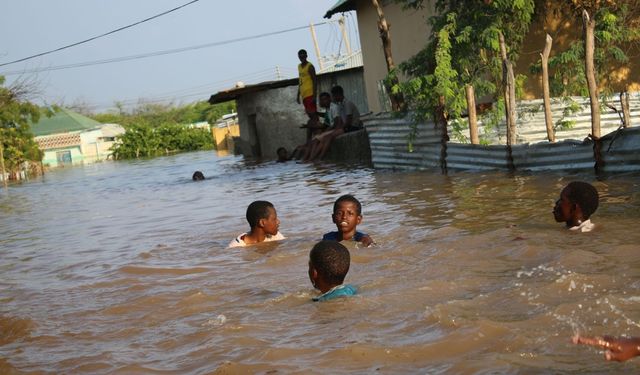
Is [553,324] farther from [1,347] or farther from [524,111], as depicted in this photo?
[524,111]

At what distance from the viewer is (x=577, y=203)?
6754mm

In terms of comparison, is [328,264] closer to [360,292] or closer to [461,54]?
[360,292]

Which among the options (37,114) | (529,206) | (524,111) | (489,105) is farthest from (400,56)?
(37,114)

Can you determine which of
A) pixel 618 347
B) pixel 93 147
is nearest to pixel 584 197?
pixel 618 347

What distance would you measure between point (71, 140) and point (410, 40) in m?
41.6

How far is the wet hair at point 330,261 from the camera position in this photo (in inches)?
209

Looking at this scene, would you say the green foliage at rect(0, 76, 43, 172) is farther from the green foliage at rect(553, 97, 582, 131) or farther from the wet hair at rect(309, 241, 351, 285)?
the wet hair at rect(309, 241, 351, 285)

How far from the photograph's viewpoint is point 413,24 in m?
19.4

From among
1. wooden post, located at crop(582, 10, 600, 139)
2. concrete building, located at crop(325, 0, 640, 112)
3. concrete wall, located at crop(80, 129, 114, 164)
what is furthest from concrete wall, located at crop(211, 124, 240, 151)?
wooden post, located at crop(582, 10, 600, 139)

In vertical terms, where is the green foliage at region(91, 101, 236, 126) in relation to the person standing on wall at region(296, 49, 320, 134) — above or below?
above

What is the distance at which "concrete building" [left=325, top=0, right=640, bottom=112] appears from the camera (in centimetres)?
1516

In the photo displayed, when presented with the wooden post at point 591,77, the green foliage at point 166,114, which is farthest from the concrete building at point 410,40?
the green foliage at point 166,114

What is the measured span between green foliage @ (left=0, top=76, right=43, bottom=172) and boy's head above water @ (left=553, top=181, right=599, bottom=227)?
1212 inches

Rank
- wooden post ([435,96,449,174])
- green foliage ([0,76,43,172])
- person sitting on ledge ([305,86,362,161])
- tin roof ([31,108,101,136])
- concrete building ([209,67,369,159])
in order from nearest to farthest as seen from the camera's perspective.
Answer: wooden post ([435,96,449,174])
person sitting on ledge ([305,86,362,161])
concrete building ([209,67,369,159])
green foliage ([0,76,43,172])
tin roof ([31,108,101,136])
